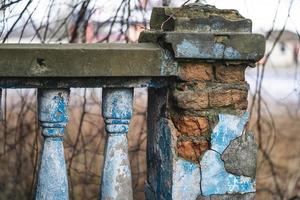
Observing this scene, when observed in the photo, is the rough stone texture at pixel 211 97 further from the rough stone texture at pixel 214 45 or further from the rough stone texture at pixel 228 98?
the rough stone texture at pixel 214 45

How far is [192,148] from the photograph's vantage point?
112 inches

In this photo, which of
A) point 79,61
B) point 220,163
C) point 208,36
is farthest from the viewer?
point 220,163

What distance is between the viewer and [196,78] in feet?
9.29

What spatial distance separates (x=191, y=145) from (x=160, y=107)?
0.81 ft

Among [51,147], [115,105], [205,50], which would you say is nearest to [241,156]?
[205,50]

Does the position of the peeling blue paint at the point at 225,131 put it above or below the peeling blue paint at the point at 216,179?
above

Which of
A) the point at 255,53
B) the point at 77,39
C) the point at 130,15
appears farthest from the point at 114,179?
the point at 77,39

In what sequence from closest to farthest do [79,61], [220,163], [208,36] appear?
1. [79,61]
2. [208,36]
3. [220,163]

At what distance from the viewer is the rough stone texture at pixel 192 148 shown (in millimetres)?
2836

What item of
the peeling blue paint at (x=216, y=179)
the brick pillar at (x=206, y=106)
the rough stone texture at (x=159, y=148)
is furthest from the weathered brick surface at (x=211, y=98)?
the peeling blue paint at (x=216, y=179)

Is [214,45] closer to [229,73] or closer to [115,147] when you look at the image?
[229,73]

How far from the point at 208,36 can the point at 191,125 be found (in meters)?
0.40

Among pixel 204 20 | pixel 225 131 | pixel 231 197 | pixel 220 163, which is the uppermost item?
pixel 204 20

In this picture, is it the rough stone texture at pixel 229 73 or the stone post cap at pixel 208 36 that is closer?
the stone post cap at pixel 208 36
